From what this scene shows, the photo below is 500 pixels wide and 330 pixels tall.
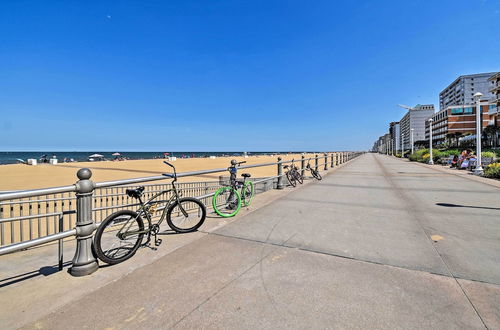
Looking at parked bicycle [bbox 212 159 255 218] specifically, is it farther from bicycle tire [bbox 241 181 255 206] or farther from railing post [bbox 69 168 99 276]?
railing post [bbox 69 168 99 276]

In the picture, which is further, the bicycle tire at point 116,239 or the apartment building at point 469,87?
the apartment building at point 469,87

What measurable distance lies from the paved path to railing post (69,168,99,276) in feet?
1.71

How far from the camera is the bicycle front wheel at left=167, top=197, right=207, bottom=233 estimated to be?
14.0ft

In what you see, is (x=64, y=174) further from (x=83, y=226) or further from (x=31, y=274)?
(x=83, y=226)

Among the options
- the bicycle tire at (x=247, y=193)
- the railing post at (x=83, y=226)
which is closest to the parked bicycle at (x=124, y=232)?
the railing post at (x=83, y=226)

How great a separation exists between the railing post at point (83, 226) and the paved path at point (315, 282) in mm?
521

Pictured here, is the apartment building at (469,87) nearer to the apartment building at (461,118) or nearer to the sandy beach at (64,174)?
the apartment building at (461,118)

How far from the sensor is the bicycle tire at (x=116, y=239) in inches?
118

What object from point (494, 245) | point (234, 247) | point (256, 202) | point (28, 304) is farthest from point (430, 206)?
point (28, 304)

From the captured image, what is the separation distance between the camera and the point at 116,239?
3.44 meters

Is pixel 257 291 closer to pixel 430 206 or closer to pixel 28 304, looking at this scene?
pixel 28 304

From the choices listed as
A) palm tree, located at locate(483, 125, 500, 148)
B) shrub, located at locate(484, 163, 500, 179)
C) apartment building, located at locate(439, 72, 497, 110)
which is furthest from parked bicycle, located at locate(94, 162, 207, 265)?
apartment building, located at locate(439, 72, 497, 110)

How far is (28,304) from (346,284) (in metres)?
3.15

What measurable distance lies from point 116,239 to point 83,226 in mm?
651
